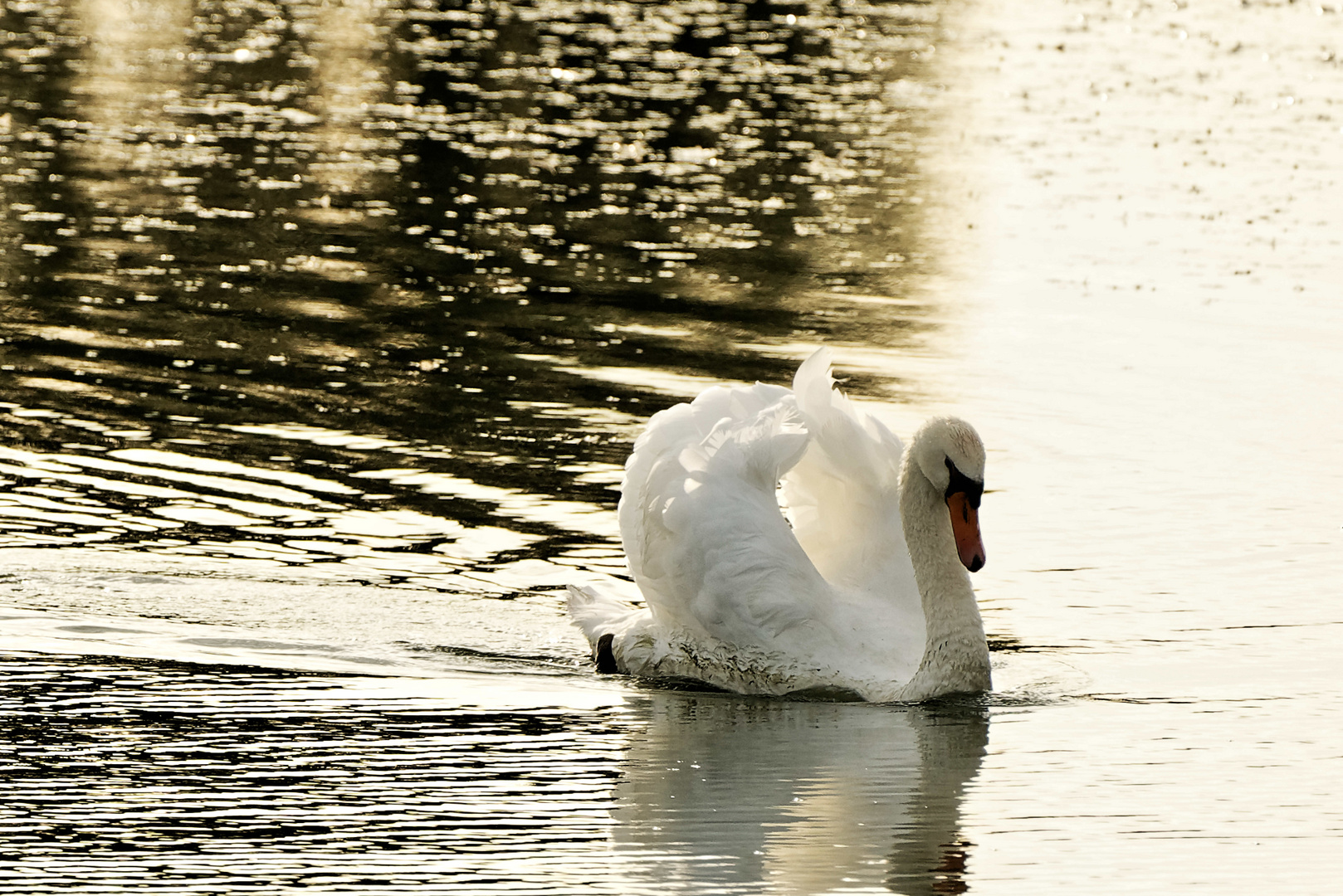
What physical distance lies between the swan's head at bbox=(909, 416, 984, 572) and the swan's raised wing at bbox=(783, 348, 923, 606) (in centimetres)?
47

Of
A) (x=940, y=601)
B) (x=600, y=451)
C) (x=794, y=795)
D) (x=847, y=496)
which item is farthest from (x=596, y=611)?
(x=600, y=451)

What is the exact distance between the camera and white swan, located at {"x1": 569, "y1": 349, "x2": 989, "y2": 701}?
8891 mm

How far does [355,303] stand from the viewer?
50.8 feet

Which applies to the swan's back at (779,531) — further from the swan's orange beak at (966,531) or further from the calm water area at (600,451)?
the swan's orange beak at (966,531)

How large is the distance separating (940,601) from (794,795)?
1503 millimetres

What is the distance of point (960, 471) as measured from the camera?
8.86 m

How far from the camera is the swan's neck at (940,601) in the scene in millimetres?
8758

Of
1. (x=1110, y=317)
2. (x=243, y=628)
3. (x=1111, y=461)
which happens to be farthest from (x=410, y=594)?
(x=1110, y=317)

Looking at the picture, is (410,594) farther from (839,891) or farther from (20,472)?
(839,891)

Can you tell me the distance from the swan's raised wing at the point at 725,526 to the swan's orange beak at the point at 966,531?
0.62 meters

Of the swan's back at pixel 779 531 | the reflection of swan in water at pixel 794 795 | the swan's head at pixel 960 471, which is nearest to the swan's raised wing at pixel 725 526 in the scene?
the swan's back at pixel 779 531

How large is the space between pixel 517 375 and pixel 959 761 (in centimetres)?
612

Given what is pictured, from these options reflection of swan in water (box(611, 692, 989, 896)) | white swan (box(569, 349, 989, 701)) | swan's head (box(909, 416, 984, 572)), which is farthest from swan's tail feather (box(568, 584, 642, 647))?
swan's head (box(909, 416, 984, 572))

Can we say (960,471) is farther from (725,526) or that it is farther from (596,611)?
(596,611)
